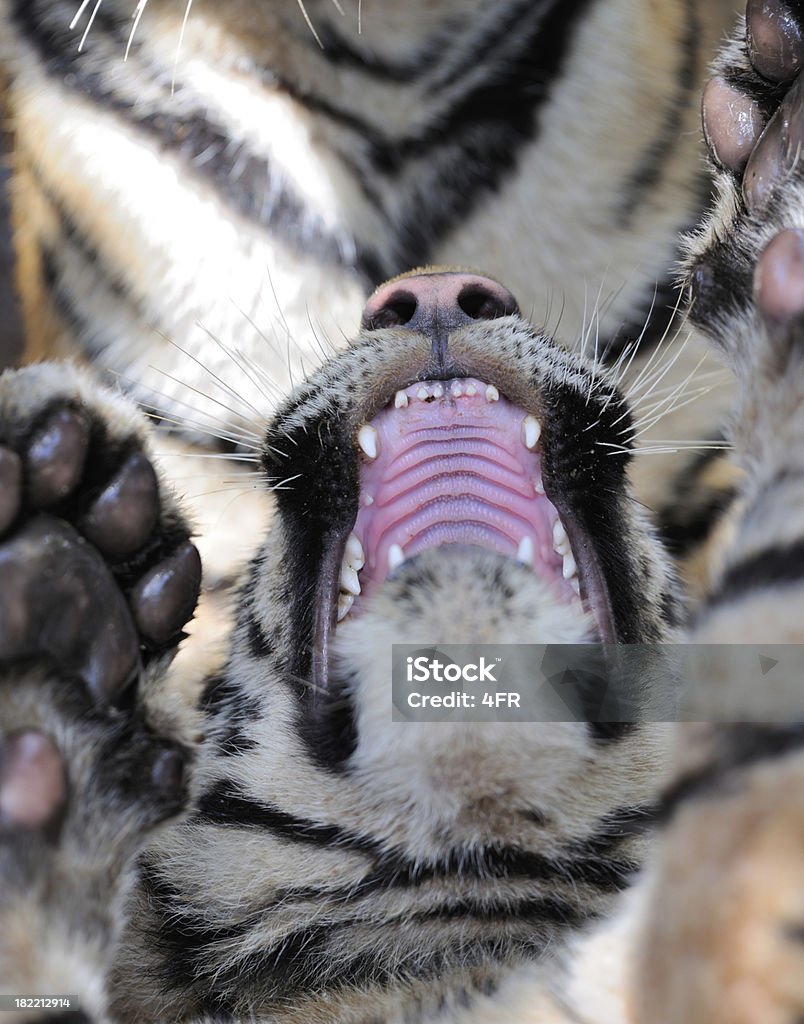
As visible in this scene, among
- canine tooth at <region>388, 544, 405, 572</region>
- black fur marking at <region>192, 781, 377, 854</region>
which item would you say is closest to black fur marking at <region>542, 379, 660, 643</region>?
canine tooth at <region>388, 544, 405, 572</region>

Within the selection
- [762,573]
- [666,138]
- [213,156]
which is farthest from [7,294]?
[762,573]

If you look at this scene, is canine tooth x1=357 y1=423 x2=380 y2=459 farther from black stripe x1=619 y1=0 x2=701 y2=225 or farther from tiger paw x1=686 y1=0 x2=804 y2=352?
black stripe x1=619 y1=0 x2=701 y2=225

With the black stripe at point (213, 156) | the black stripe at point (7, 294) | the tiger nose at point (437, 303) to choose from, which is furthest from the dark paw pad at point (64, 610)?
the black stripe at point (7, 294)

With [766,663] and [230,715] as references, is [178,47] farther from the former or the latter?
[766,663]

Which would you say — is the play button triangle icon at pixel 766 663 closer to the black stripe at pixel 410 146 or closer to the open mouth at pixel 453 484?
the open mouth at pixel 453 484

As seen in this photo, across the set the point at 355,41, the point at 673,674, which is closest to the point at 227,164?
the point at 355,41

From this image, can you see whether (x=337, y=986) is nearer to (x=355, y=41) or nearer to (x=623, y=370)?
(x=623, y=370)
